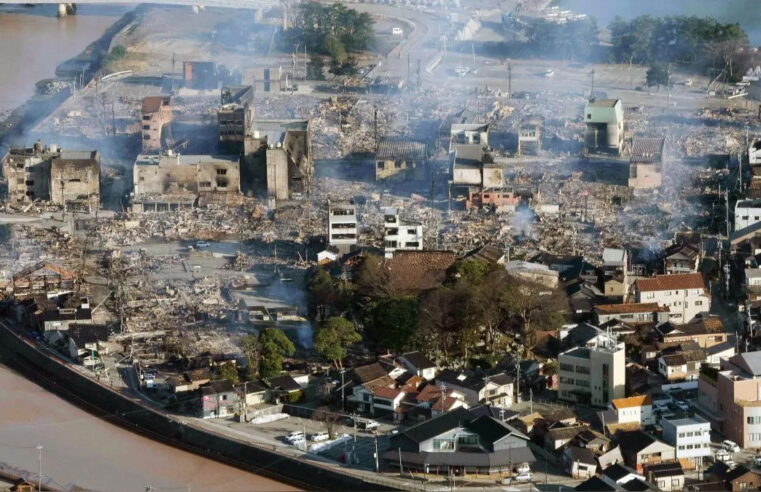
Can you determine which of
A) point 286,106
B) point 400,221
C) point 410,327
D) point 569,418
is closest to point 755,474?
point 569,418

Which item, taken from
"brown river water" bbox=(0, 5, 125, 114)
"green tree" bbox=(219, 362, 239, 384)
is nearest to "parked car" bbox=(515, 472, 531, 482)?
"green tree" bbox=(219, 362, 239, 384)

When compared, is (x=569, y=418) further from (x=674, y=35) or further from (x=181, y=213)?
(x=674, y=35)

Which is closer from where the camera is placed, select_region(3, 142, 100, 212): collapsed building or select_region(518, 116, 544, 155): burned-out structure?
select_region(3, 142, 100, 212): collapsed building

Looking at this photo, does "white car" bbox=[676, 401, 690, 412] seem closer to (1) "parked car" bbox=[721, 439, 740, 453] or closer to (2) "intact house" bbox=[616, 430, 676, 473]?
(1) "parked car" bbox=[721, 439, 740, 453]

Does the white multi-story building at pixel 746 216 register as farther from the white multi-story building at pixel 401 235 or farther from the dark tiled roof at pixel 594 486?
the dark tiled roof at pixel 594 486

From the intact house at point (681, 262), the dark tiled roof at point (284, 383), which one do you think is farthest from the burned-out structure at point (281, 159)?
the dark tiled roof at point (284, 383)
